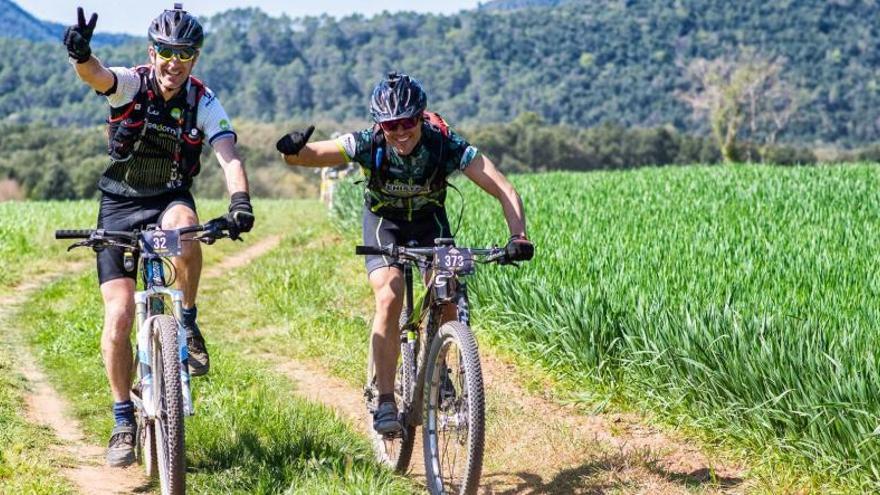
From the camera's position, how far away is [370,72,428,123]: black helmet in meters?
5.08

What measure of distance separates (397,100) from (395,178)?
0.55 m

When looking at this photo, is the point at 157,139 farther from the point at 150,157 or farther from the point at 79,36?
the point at 79,36

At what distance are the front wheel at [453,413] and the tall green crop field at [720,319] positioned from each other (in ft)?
5.23

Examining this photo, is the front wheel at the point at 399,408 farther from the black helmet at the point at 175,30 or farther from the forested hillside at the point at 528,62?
the forested hillside at the point at 528,62

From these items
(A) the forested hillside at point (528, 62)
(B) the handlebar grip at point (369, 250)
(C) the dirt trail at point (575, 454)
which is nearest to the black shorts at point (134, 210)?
(B) the handlebar grip at point (369, 250)

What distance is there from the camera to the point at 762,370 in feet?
18.5

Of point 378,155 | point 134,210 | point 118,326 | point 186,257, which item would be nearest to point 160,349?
point 118,326

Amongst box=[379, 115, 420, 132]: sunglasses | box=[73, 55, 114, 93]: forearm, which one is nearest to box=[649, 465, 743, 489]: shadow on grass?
box=[379, 115, 420, 132]: sunglasses

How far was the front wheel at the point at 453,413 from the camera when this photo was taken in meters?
4.77

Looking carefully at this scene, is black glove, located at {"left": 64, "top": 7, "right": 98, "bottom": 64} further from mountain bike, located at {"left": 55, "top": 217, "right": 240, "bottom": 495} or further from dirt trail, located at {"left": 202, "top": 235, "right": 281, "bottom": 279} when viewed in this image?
dirt trail, located at {"left": 202, "top": 235, "right": 281, "bottom": 279}

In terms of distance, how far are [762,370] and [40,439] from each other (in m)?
4.13

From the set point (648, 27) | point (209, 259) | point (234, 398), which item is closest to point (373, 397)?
point (234, 398)

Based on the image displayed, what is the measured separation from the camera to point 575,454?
6137 mm

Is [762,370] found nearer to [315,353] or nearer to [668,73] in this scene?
[315,353]
